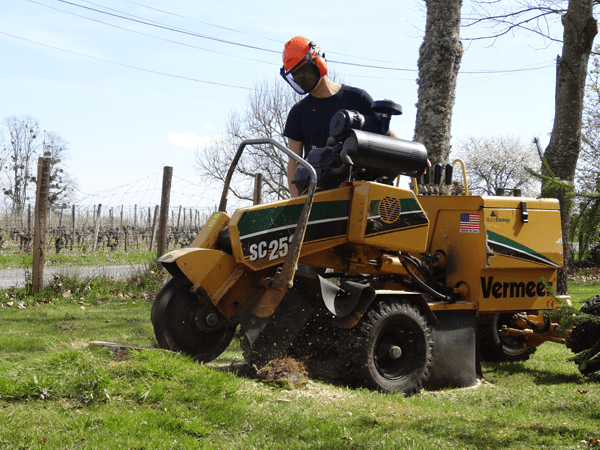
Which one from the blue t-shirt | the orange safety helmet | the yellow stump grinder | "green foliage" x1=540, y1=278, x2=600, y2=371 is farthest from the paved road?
"green foliage" x1=540, y1=278, x2=600, y2=371

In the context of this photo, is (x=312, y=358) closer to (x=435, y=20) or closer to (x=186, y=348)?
(x=186, y=348)

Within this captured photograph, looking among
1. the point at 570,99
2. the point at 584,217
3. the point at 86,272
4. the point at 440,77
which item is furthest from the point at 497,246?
the point at 86,272

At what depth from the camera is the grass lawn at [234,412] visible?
3.26 metres

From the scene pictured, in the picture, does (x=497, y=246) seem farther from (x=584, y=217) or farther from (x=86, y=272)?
(x=86, y=272)

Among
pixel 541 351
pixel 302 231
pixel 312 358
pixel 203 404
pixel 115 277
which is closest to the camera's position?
pixel 203 404

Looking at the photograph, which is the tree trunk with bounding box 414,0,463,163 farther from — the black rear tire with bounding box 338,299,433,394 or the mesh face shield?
the black rear tire with bounding box 338,299,433,394

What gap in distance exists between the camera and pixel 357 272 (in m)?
5.19

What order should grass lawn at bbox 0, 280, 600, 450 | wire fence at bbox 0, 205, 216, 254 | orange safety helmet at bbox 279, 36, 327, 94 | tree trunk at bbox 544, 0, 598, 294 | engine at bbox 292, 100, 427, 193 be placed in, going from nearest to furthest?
1. grass lawn at bbox 0, 280, 600, 450
2. engine at bbox 292, 100, 427, 193
3. orange safety helmet at bbox 279, 36, 327, 94
4. tree trunk at bbox 544, 0, 598, 294
5. wire fence at bbox 0, 205, 216, 254

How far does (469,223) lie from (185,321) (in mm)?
2800

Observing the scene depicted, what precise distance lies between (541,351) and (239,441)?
5382mm

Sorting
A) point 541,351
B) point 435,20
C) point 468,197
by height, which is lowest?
point 541,351

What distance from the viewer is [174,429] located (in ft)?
11.1

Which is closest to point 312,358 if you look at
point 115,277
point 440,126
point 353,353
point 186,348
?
point 353,353

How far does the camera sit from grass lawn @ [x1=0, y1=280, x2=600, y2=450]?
3.26 metres
